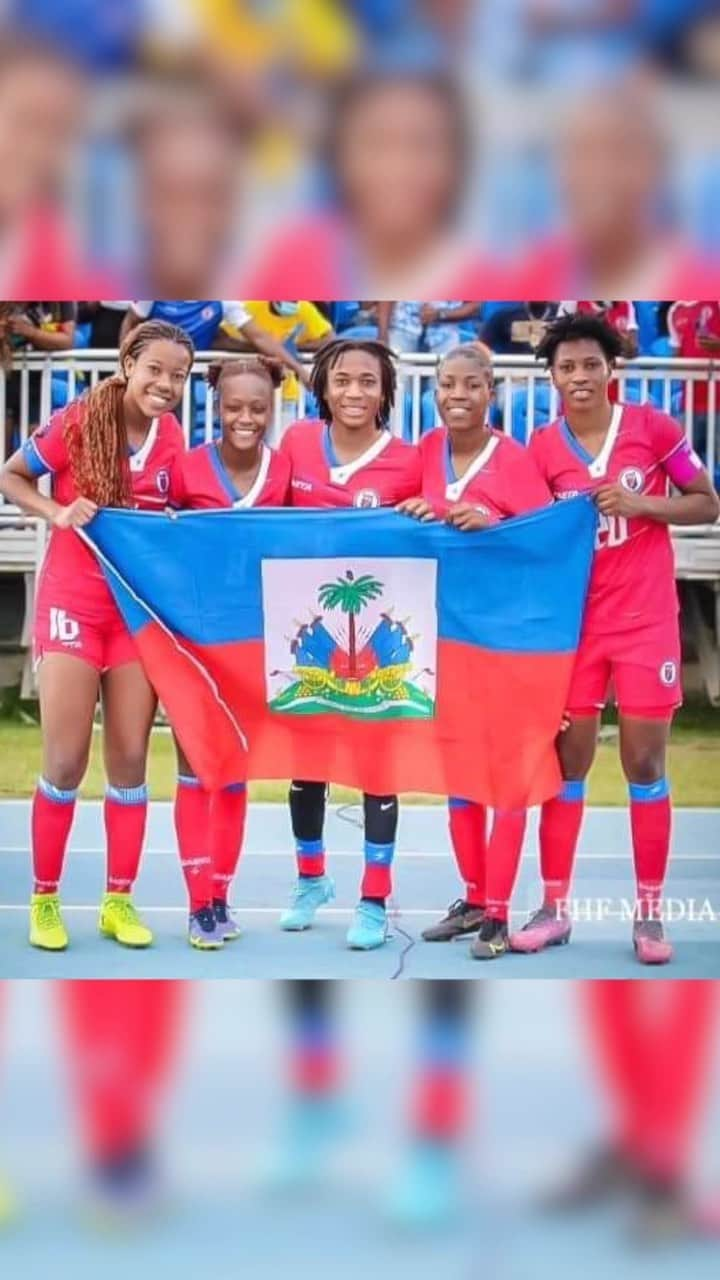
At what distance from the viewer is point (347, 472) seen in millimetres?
3676

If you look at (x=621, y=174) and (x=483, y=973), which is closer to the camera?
(x=621, y=174)

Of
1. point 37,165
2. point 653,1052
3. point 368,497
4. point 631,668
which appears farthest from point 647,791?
point 37,165

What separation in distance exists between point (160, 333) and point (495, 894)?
3.86 feet

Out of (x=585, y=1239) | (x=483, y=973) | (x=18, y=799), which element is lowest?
(x=585, y=1239)

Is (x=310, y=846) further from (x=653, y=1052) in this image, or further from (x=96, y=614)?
(x=653, y=1052)

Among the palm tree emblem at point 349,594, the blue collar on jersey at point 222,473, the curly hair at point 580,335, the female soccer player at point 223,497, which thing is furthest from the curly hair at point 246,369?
the curly hair at point 580,335

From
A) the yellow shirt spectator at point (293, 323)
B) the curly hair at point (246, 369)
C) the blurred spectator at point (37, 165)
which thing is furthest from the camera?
the curly hair at point (246, 369)

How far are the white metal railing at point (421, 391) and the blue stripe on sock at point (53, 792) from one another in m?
0.60

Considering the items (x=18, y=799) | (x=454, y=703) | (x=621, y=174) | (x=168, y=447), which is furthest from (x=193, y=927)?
(x=621, y=174)

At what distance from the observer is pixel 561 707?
3.69m

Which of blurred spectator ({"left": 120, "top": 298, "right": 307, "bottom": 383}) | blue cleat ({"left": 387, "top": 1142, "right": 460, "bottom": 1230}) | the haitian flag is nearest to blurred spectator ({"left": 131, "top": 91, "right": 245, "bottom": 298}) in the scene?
blurred spectator ({"left": 120, "top": 298, "right": 307, "bottom": 383})

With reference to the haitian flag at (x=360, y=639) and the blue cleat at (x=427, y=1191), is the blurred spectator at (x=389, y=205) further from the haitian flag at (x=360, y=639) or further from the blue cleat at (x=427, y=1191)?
the blue cleat at (x=427, y=1191)

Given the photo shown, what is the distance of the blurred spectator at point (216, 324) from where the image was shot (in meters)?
3.53

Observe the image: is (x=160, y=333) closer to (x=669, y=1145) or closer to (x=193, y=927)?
(x=193, y=927)
